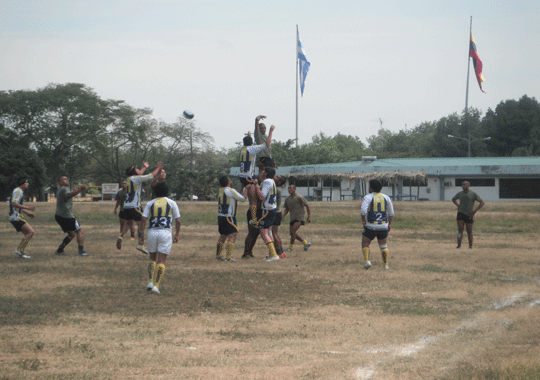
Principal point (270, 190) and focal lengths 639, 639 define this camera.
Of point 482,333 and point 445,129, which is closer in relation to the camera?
point 482,333

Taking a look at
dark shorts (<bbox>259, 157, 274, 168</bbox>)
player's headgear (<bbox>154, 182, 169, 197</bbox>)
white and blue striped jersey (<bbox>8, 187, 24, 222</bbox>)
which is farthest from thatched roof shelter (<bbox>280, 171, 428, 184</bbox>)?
player's headgear (<bbox>154, 182, 169, 197</bbox>)

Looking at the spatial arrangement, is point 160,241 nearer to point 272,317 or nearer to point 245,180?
point 272,317

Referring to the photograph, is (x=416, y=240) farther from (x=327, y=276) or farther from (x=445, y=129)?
(x=445, y=129)

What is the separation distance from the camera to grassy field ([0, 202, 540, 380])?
5895 millimetres

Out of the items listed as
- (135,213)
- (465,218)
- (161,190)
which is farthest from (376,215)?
(135,213)

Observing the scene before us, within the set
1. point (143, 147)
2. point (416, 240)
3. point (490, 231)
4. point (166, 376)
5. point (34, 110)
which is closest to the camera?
point (166, 376)

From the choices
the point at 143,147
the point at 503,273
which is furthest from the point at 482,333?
the point at 143,147

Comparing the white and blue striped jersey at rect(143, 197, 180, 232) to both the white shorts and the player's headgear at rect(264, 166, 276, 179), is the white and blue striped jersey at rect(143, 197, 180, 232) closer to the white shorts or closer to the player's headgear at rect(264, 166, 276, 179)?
the white shorts

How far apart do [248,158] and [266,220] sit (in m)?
1.45

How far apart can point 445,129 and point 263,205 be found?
7148 cm

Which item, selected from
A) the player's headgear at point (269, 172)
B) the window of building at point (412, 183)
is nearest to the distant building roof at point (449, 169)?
the window of building at point (412, 183)

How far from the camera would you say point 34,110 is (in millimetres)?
58969

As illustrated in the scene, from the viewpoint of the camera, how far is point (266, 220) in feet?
46.7

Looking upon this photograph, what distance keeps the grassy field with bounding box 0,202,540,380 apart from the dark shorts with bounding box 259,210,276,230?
0.83 meters
